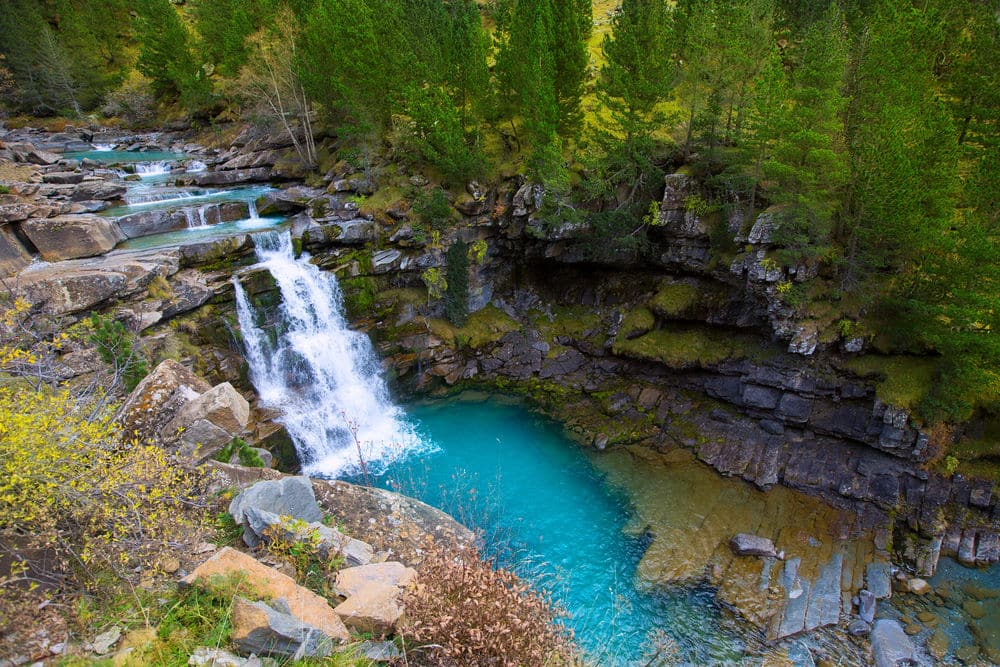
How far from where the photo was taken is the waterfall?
22109 mm

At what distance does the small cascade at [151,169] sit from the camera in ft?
113

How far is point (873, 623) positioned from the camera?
1565cm

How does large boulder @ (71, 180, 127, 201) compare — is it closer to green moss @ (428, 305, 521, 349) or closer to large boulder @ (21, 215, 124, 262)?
large boulder @ (21, 215, 124, 262)

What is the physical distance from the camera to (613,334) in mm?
27766

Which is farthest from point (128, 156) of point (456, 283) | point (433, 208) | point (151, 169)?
point (456, 283)

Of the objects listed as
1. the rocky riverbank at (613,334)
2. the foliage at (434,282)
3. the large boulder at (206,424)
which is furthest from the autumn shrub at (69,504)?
the foliage at (434,282)

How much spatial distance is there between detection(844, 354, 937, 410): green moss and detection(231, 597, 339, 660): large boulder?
74.9ft

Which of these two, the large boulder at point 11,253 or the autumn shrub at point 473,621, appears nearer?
the autumn shrub at point 473,621

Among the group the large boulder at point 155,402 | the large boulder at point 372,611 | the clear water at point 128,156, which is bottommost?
the large boulder at point 372,611

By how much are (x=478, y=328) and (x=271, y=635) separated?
23557 millimetres

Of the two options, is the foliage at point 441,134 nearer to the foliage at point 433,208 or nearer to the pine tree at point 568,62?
the foliage at point 433,208

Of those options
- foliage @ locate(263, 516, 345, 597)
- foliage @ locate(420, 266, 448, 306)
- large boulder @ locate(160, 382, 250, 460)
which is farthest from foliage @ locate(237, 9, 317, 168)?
foliage @ locate(263, 516, 345, 597)

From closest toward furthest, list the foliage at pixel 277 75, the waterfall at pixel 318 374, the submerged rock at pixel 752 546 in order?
the submerged rock at pixel 752 546 < the waterfall at pixel 318 374 < the foliage at pixel 277 75

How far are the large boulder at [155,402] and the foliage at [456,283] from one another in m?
17.5
